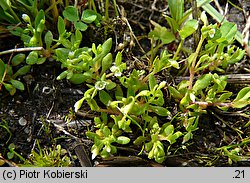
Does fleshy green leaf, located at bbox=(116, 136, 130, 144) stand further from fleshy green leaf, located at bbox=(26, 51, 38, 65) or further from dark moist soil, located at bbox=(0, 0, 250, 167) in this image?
fleshy green leaf, located at bbox=(26, 51, 38, 65)

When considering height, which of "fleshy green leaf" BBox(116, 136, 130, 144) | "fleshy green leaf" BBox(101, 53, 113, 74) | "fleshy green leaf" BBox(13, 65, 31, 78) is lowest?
"fleshy green leaf" BBox(116, 136, 130, 144)

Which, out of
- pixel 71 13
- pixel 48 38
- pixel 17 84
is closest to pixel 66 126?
pixel 17 84

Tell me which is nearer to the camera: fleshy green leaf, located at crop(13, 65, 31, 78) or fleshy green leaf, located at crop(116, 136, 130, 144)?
fleshy green leaf, located at crop(116, 136, 130, 144)

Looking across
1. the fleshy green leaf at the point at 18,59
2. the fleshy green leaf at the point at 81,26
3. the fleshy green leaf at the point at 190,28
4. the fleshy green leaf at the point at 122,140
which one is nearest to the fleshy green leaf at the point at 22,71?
the fleshy green leaf at the point at 18,59

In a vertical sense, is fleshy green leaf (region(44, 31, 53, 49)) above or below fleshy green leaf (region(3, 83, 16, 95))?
above

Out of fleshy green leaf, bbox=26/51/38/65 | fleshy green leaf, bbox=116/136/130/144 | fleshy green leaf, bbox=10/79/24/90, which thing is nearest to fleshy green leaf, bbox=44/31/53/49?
fleshy green leaf, bbox=26/51/38/65

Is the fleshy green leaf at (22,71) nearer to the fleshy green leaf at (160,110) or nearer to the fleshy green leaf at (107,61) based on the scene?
the fleshy green leaf at (107,61)
